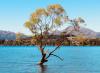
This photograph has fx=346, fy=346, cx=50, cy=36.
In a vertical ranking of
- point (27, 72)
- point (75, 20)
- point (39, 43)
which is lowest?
point (27, 72)

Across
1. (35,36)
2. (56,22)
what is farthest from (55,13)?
(35,36)

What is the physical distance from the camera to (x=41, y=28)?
7675cm

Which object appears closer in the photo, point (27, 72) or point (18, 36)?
point (27, 72)

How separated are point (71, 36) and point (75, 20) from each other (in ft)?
12.1

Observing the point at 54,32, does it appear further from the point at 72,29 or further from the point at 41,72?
the point at 41,72

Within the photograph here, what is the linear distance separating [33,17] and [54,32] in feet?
18.8

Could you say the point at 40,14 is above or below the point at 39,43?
above

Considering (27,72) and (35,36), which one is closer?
(27,72)

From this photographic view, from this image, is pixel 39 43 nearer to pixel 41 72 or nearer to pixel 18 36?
pixel 18 36

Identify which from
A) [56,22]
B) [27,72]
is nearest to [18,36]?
[56,22]

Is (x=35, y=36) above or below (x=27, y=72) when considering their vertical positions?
above

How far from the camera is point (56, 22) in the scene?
75.8 m

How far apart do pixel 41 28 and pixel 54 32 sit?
9.89 feet

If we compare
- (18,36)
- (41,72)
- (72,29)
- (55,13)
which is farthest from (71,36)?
(41,72)
